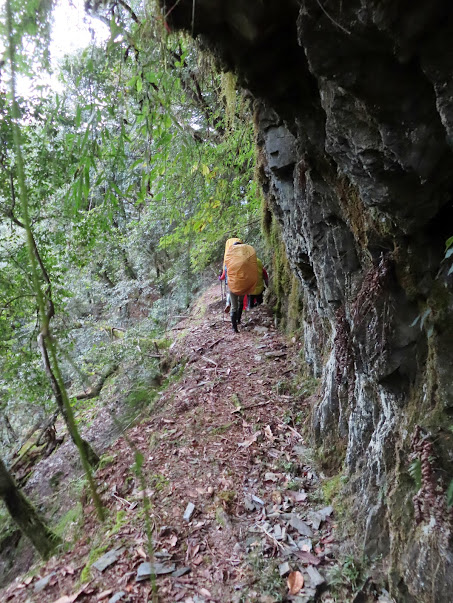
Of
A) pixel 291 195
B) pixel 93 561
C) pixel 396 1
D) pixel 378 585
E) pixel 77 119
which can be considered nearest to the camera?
pixel 396 1

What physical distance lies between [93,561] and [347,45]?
4.09 metres

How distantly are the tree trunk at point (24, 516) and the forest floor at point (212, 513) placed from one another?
11.7 inches

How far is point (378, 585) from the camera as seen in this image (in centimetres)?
241

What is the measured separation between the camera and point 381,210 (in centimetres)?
214

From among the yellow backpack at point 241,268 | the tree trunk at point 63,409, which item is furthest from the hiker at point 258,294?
the tree trunk at point 63,409

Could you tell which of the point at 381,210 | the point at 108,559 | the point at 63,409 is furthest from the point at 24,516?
the point at 381,210

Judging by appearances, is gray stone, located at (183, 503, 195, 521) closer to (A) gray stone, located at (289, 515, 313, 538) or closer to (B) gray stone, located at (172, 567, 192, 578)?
(B) gray stone, located at (172, 567, 192, 578)

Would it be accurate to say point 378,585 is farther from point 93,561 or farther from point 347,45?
point 347,45

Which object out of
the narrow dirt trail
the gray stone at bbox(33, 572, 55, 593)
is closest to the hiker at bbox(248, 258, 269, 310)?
the narrow dirt trail

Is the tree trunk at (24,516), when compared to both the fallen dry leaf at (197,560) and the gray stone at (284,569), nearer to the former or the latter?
the fallen dry leaf at (197,560)

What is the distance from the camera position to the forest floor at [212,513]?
2697 mm

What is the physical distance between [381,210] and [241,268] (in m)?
4.72

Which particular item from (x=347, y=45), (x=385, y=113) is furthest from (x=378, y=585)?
(x=347, y=45)

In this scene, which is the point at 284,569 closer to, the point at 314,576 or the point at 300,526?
the point at 314,576
